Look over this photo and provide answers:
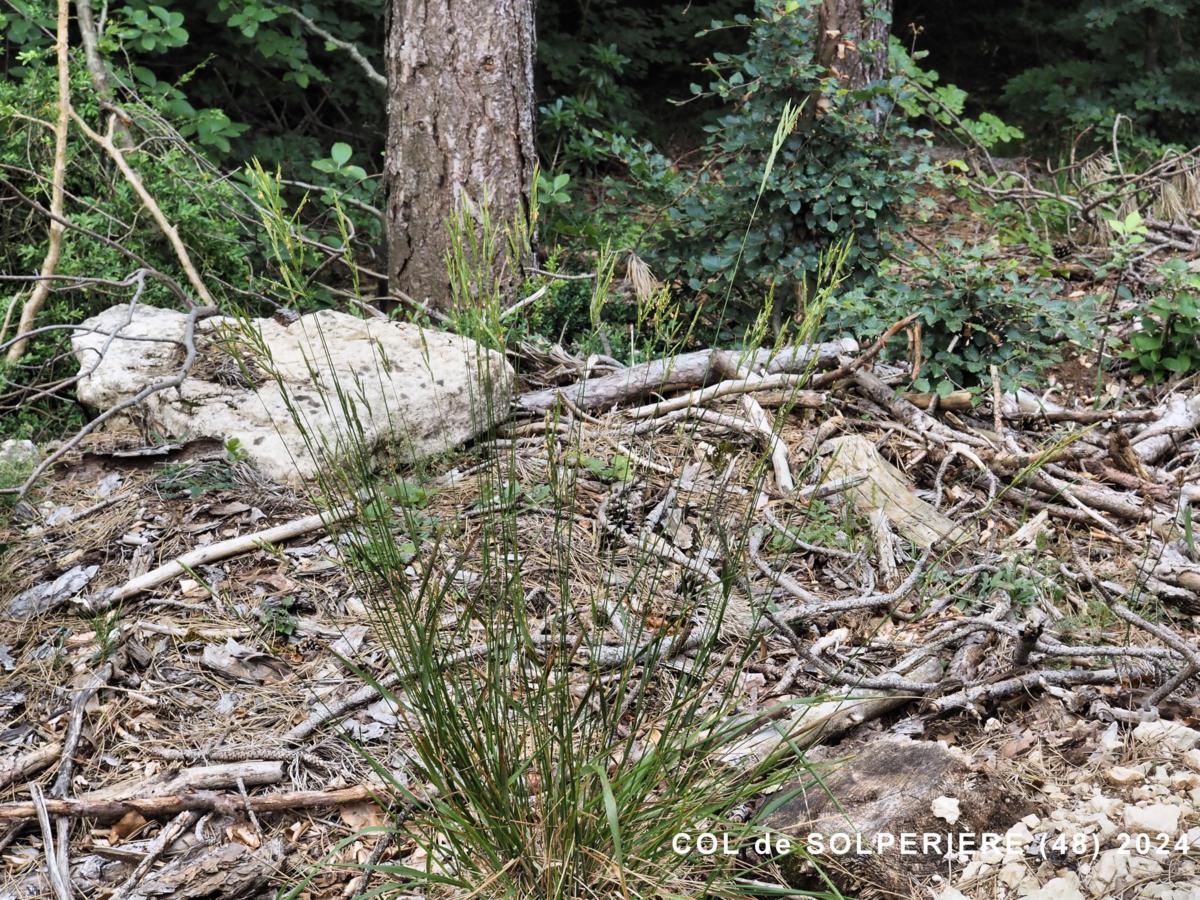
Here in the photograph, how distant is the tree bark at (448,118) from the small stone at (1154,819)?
2.96 metres

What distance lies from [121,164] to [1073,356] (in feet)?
12.3

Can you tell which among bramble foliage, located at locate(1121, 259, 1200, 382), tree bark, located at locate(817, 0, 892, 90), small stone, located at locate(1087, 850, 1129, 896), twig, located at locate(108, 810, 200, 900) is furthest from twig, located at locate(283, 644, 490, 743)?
bramble foliage, located at locate(1121, 259, 1200, 382)

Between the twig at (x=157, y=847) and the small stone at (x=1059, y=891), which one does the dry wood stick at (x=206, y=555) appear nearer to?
the twig at (x=157, y=847)

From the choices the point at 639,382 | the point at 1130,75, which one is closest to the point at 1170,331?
the point at 639,382

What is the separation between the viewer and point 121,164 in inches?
148

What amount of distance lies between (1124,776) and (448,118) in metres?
3.14

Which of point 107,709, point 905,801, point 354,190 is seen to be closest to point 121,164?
point 354,190

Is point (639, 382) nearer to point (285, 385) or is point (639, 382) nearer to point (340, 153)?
point (285, 385)

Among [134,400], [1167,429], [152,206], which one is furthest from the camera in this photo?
[152,206]

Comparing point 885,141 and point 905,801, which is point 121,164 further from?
point 905,801

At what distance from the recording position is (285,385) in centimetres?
319

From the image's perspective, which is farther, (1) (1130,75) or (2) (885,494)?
(1) (1130,75)

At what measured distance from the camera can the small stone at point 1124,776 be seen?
6.21 feet

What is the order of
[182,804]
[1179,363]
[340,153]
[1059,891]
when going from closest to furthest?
[1059,891] → [182,804] → [1179,363] → [340,153]
